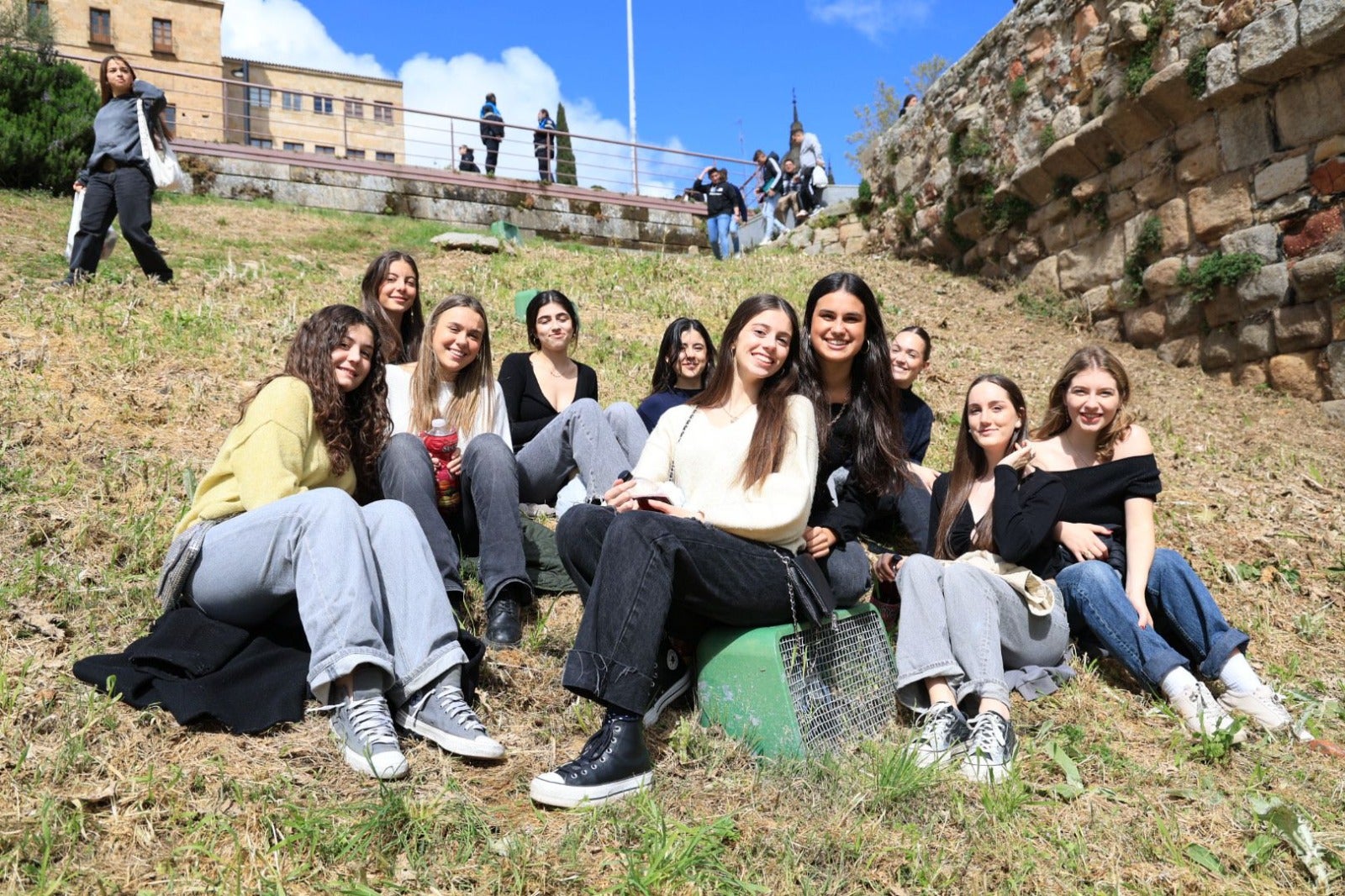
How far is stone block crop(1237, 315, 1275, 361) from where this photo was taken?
6.51m

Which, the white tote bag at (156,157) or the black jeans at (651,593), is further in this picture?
the white tote bag at (156,157)

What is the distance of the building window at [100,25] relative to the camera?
105 ft

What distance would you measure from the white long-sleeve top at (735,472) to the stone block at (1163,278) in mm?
5637

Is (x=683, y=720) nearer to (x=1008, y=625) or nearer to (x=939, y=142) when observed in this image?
(x=1008, y=625)

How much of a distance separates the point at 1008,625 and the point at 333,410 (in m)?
2.38

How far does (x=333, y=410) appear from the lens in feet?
10.1

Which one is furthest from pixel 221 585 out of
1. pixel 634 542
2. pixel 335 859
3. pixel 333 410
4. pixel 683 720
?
pixel 683 720

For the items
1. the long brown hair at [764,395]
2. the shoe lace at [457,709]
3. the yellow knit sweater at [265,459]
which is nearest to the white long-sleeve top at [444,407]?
the yellow knit sweater at [265,459]

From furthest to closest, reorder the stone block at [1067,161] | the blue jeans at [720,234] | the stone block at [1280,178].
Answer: the blue jeans at [720,234] → the stone block at [1067,161] → the stone block at [1280,178]

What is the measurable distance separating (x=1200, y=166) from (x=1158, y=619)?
4998mm

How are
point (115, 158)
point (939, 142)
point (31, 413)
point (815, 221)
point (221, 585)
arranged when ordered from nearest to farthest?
point (221, 585)
point (31, 413)
point (115, 158)
point (939, 142)
point (815, 221)

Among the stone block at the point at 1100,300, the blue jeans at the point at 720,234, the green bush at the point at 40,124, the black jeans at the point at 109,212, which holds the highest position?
the green bush at the point at 40,124

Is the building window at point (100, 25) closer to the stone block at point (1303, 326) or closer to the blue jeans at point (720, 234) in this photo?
the blue jeans at point (720, 234)

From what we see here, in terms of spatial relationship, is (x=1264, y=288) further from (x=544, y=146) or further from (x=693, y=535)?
(x=544, y=146)
